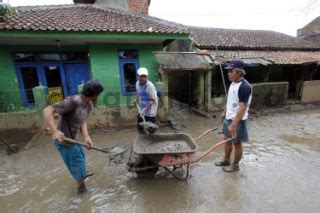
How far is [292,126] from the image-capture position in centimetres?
679

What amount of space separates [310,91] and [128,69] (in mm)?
10162

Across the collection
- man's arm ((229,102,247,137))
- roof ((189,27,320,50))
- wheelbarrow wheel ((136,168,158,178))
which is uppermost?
roof ((189,27,320,50))

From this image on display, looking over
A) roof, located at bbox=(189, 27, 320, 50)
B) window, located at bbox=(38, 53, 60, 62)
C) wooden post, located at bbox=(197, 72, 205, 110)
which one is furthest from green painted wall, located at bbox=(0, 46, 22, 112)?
roof, located at bbox=(189, 27, 320, 50)

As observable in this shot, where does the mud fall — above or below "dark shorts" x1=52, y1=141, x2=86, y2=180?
below

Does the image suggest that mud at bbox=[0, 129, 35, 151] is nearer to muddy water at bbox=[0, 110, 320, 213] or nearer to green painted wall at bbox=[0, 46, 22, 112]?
muddy water at bbox=[0, 110, 320, 213]

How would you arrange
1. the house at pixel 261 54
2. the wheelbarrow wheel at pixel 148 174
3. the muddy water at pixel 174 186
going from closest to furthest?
the muddy water at pixel 174 186, the wheelbarrow wheel at pixel 148 174, the house at pixel 261 54

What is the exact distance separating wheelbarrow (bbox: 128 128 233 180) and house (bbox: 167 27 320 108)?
6.67 metres

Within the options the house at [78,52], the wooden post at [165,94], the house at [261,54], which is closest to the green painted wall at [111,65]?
the house at [78,52]

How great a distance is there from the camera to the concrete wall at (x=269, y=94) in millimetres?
9195

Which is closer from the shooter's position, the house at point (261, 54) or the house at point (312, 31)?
the house at point (261, 54)

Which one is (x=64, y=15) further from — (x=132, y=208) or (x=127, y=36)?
(x=132, y=208)

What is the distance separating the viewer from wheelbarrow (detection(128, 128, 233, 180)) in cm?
290

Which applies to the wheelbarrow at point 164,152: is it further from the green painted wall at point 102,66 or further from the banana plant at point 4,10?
the banana plant at point 4,10

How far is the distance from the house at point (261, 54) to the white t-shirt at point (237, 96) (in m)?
6.37
